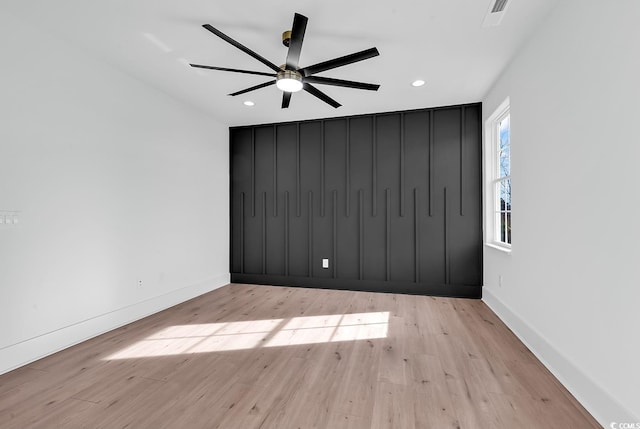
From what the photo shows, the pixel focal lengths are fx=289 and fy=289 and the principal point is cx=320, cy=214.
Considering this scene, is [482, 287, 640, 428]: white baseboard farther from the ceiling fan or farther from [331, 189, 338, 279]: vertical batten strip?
the ceiling fan

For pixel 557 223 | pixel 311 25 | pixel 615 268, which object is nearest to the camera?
pixel 615 268

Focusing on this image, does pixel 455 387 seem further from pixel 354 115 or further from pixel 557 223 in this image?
pixel 354 115

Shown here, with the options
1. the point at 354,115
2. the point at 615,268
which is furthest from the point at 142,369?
the point at 354,115

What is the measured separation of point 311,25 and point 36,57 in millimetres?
2288

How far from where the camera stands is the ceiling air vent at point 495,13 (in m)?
2.05

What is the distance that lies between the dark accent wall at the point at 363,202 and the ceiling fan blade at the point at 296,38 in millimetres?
2353

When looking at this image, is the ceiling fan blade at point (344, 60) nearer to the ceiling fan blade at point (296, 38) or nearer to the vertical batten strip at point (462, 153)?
the ceiling fan blade at point (296, 38)

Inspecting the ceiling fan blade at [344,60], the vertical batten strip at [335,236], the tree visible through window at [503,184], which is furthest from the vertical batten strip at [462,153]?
the ceiling fan blade at [344,60]

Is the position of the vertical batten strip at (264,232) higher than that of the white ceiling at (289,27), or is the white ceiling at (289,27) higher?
the white ceiling at (289,27)

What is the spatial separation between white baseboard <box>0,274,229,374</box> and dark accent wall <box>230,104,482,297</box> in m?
1.45

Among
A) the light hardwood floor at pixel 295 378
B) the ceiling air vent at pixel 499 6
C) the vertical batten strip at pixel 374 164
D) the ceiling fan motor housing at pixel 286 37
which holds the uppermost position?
the ceiling air vent at pixel 499 6

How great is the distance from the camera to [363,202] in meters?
4.48

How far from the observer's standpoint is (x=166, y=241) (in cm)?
373

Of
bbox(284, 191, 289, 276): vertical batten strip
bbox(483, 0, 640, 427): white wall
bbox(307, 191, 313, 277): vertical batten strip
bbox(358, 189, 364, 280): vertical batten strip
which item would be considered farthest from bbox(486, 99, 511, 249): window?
bbox(284, 191, 289, 276): vertical batten strip
